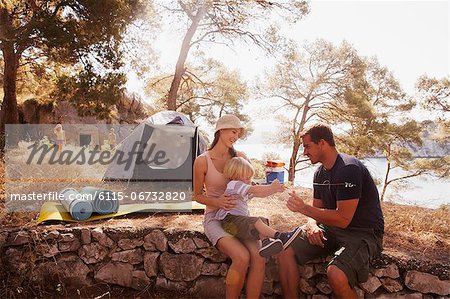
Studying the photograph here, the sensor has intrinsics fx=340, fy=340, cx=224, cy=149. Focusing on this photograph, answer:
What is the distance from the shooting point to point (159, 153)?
6.91 meters

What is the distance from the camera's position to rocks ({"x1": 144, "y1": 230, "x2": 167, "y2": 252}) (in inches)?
145

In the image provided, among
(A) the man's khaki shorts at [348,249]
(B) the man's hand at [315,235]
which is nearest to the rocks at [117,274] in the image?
(A) the man's khaki shorts at [348,249]

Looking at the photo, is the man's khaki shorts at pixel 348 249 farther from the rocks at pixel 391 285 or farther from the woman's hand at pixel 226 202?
the woman's hand at pixel 226 202

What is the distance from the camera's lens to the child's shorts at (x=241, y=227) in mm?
3033

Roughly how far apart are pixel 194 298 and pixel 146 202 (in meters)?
1.96

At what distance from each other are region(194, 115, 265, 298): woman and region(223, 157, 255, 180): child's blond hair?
0.10m

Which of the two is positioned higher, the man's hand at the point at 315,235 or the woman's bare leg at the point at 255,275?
the man's hand at the point at 315,235

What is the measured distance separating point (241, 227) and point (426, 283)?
174cm

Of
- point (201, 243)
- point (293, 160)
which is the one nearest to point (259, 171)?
point (293, 160)

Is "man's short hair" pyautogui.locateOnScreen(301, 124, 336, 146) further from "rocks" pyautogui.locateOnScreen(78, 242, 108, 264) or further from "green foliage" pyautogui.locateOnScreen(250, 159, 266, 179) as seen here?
"green foliage" pyautogui.locateOnScreen(250, 159, 266, 179)

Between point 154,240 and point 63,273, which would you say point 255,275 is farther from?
point 63,273

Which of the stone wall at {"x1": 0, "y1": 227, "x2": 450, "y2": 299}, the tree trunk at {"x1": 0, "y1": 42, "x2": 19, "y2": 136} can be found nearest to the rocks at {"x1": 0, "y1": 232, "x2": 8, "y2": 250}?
the stone wall at {"x1": 0, "y1": 227, "x2": 450, "y2": 299}

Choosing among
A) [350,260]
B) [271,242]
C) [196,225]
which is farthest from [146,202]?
[350,260]

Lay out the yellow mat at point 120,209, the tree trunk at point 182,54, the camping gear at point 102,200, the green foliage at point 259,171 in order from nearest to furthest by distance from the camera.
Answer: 1. the yellow mat at point 120,209
2. the camping gear at point 102,200
3. the tree trunk at point 182,54
4. the green foliage at point 259,171
